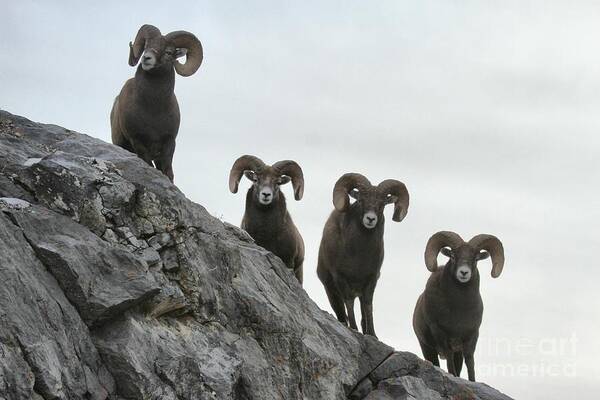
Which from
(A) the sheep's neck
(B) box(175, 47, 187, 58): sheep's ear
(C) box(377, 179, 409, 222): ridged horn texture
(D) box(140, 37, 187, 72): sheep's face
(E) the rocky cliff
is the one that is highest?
(B) box(175, 47, 187, 58): sheep's ear

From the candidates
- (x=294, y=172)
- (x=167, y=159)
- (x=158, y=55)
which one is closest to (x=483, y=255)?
(x=294, y=172)

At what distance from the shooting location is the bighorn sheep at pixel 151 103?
15070mm

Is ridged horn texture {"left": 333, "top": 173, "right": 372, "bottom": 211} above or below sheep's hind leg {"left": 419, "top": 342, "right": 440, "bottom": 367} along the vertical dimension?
above

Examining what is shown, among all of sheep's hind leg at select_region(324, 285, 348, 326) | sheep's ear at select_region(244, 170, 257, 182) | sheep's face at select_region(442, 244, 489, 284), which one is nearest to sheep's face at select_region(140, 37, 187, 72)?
sheep's ear at select_region(244, 170, 257, 182)

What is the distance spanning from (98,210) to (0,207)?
142 cm

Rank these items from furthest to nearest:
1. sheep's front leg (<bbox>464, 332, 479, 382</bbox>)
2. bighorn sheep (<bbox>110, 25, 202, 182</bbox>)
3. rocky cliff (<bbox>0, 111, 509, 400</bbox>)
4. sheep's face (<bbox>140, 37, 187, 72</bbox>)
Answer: sheep's front leg (<bbox>464, 332, 479, 382</bbox>) < bighorn sheep (<bbox>110, 25, 202, 182</bbox>) < sheep's face (<bbox>140, 37, 187, 72</bbox>) < rocky cliff (<bbox>0, 111, 509, 400</bbox>)

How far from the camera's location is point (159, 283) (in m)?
10.9

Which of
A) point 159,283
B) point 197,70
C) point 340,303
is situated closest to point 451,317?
point 340,303

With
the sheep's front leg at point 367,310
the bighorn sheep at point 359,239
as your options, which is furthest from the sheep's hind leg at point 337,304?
the sheep's front leg at point 367,310

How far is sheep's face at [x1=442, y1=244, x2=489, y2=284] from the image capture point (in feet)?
54.4

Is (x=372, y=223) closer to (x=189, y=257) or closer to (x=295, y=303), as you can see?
(x=295, y=303)

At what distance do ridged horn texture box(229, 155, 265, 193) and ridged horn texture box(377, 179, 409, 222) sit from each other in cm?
212

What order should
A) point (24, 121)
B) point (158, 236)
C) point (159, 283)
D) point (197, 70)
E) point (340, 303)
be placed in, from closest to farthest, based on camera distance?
point (159, 283) → point (158, 236) → point (24, 121) → point (197, 70) → point (340, 303)

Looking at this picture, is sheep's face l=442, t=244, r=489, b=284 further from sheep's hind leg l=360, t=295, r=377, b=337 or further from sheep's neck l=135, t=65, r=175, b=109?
sheep's neck l=135, t=65, r=175, b=109
